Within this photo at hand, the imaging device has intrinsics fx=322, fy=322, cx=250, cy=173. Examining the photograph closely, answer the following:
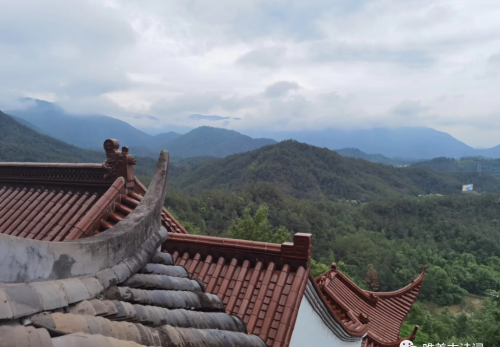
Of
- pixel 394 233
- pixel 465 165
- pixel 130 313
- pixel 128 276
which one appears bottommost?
pixel 394 233

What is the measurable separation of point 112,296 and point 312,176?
331ft

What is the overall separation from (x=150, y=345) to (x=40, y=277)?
2.57 feet

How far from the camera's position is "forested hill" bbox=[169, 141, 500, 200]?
96.5 metres

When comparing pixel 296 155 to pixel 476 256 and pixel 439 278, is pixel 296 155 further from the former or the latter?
pixel 439 278

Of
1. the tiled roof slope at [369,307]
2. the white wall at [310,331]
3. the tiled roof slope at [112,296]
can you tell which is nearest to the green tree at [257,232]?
the tiled roof slope at [369,307]

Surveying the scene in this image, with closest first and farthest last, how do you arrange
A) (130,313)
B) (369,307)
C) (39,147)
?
(130,313) → (369,307) → (39,147)

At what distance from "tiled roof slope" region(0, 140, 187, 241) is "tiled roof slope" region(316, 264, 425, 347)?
17.2 ft

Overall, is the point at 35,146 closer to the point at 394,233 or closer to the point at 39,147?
the point at 39,147

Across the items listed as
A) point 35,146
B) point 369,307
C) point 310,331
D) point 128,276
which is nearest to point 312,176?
point 35,146

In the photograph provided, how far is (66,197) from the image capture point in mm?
5105

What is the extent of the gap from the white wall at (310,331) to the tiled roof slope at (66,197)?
2696 mm

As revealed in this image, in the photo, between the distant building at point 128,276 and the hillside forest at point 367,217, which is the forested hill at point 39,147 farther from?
the distant building at point 128,276

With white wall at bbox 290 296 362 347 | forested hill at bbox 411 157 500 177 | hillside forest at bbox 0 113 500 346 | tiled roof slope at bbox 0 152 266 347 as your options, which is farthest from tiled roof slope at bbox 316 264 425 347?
forested hill at bbox 411 157 500 177

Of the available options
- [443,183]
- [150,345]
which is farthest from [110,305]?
[443,183]
